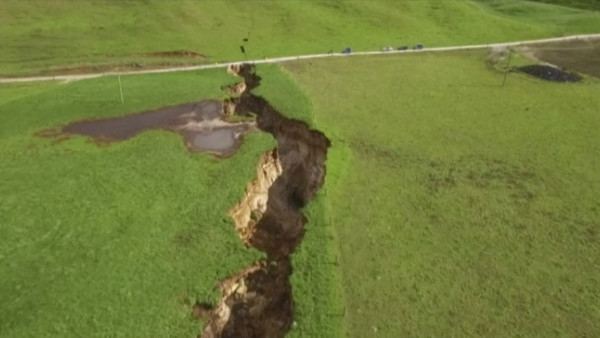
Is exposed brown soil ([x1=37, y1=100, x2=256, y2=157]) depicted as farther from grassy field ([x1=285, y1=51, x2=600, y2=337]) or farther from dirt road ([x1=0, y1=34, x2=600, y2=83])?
dirt road ([x1=0, y1=34, x2=600, y2=83])

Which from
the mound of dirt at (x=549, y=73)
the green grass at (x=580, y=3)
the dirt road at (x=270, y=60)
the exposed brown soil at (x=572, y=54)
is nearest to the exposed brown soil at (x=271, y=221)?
the dirt road at (x=270, y=60)

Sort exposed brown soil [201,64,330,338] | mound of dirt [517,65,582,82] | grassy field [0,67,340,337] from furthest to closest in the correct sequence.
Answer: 1. mound of dirt [517,65,582,82]
2. exposed brown soil [201,64,330,338]
3. grassy field [0,67,340,337]

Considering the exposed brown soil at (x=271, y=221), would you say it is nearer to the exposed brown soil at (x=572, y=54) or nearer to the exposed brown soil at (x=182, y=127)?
the exposed brown soil at (x=182, y=127)

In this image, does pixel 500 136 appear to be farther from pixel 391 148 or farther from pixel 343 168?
pixel 343 168

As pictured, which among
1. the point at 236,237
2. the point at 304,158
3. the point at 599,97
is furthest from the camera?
the point at 599,97

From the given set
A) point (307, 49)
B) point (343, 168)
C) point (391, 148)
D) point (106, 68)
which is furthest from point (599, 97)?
point (106, 68)

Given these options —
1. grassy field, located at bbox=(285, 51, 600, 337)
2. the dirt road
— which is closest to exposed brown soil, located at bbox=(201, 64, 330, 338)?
grassy field, located at bbox=(285, 51, 600, 337)
